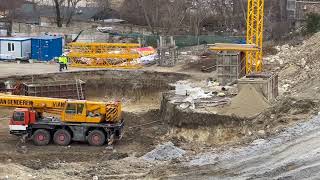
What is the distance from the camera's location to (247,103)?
87.2ft

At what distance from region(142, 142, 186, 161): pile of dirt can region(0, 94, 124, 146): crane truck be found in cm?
321

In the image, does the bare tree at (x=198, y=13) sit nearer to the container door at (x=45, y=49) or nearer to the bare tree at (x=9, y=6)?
the container door at (x=45, y=49)

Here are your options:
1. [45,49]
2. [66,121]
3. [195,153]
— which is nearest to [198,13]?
[45,49]

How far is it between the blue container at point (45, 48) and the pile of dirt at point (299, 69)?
617 inches

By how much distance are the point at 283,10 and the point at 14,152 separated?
45.1m

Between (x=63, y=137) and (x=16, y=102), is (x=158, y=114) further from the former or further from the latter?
(x=16, y=102)

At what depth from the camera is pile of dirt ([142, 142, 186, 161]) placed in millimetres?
21125

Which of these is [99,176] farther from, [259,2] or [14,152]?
[259,2]

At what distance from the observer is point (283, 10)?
62.6 m

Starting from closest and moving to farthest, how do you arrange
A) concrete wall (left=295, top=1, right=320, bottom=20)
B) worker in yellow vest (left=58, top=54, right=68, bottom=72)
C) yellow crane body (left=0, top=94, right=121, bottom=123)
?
yellow crane body (left=0, top=94, right=121, bottom=123)
worker in yellow vest (left=58, top=54, right=68, bottom=72)
concrete wall (left=295, top=1, right=320, bottom=20)

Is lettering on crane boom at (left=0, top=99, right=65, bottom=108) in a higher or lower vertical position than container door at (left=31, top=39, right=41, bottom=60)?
lower

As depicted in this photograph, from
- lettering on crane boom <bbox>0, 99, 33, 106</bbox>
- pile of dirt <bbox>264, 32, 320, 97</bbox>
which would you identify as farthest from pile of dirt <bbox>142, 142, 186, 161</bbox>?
pile of dirt <bbox>264, 32, 320, 97</bbox>

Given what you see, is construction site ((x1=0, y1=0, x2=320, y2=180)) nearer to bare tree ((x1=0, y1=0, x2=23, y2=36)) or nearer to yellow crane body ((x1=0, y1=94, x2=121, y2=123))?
yellow crane body ((x1=0, y1=94, x2=121, y2=123))

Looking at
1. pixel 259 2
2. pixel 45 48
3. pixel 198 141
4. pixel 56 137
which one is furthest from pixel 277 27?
pixel 56 137
